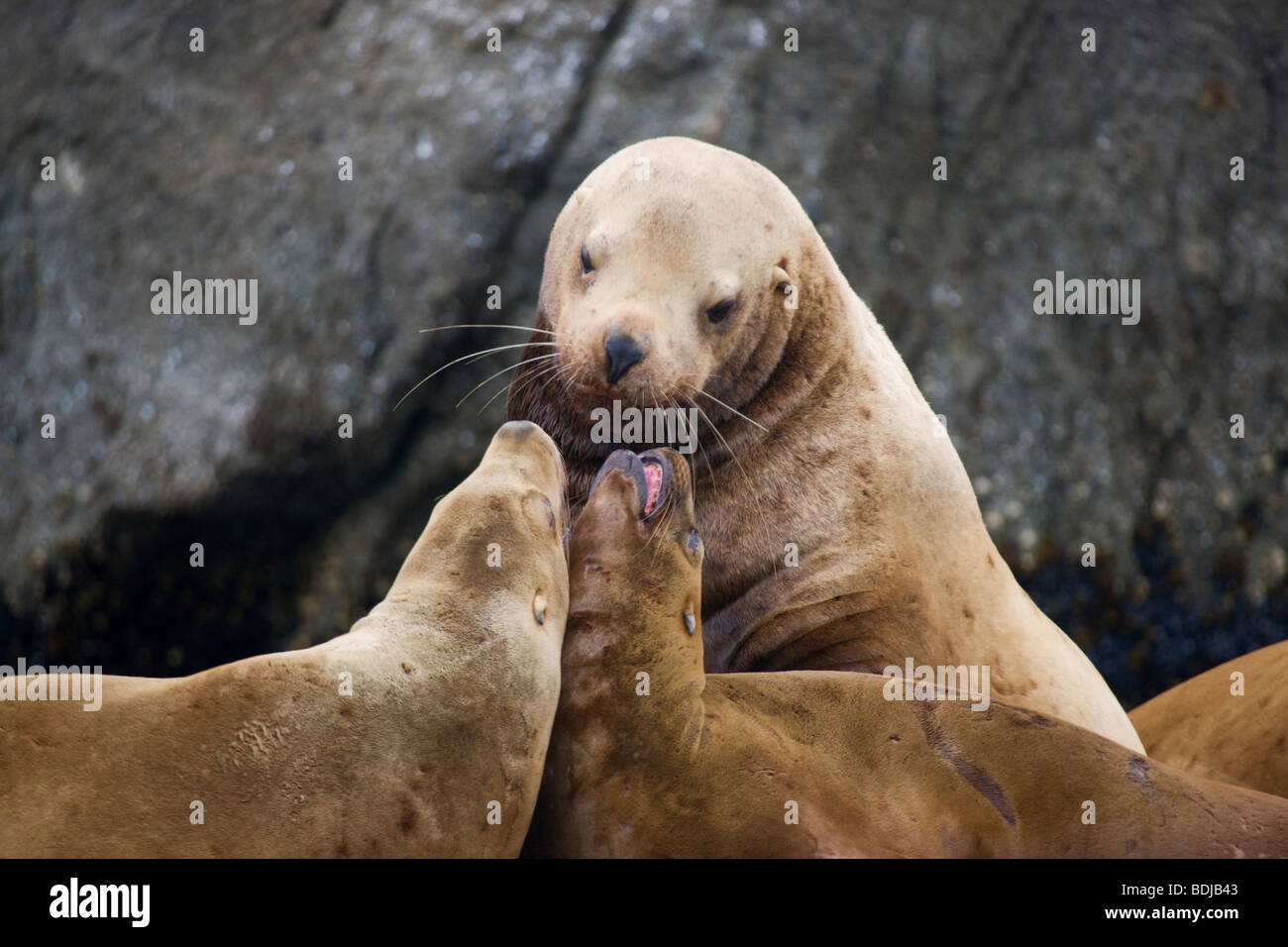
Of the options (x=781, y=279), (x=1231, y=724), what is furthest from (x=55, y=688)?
(x=1231, y=724)

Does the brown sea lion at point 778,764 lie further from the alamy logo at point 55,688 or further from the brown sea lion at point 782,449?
the alamy logo at point 55,688

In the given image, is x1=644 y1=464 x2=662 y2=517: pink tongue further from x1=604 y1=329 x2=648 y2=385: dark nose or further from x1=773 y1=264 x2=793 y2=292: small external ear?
x1=773 y1=264 x2=793 y2=292: small external ear

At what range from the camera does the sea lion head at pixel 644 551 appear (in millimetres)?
3225

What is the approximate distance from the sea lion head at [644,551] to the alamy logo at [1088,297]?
4058mm

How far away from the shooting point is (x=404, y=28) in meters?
7.19

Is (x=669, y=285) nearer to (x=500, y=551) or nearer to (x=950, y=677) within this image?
(x=500, y=551)

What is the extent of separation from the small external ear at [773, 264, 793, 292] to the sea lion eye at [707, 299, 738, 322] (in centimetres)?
19

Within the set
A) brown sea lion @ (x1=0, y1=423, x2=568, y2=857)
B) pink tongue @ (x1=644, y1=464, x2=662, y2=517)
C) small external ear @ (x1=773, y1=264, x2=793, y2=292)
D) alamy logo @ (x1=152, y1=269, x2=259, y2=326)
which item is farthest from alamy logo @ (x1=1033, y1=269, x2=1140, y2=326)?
brown sea lion @ (x1=0, y1=423, x2=568, y2=857)

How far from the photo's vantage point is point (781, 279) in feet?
12.9

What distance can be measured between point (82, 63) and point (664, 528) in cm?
524

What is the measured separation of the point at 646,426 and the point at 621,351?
0.34 metres

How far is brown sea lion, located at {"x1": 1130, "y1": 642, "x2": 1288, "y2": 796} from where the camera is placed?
432cm
